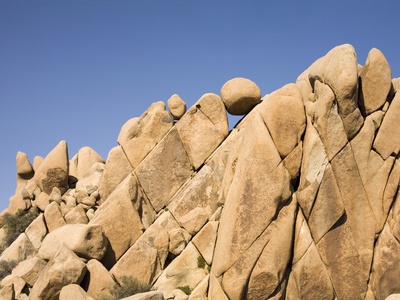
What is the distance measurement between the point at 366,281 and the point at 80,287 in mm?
15469

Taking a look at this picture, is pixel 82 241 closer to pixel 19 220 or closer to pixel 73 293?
pixel 73 293

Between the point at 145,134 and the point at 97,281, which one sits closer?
the point at 97,281

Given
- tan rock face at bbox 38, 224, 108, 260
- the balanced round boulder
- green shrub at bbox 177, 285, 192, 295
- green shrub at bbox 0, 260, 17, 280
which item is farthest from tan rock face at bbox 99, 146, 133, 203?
green shrub at bbox 177, 285, 192, 295

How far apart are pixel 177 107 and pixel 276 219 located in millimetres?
11814

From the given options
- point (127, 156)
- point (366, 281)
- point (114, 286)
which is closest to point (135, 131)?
point (127, 156)

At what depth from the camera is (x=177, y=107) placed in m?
31.8

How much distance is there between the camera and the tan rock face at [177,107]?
31.7 metres

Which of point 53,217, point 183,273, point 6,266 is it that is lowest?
Result: point 183,273

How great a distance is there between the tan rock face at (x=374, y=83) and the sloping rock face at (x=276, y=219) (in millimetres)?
62

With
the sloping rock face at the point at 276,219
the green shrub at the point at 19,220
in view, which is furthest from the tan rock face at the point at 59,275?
the green shrub at the point at 19,220

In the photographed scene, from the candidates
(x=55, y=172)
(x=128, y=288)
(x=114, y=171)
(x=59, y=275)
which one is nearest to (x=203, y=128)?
(x=114, y=171)

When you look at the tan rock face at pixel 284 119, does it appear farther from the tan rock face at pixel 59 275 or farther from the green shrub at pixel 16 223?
the green shrub at pixel 16 223

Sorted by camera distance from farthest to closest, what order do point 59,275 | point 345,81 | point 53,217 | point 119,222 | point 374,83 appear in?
point 53,217, point 119,222, point 374,83, point 59,275, point 345,81

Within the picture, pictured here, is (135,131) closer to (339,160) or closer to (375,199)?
(339,160)
